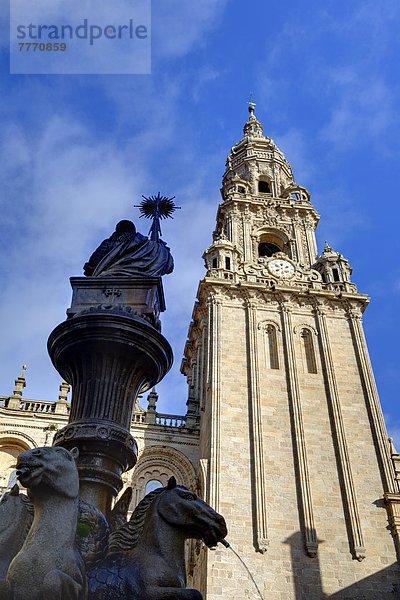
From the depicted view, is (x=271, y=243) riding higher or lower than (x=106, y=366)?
higher

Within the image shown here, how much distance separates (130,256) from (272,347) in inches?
707

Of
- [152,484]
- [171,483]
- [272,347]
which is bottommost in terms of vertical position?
[171,483]

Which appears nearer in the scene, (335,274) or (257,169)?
(335,274)

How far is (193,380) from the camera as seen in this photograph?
1185 inches

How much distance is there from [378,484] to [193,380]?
12.2 meters

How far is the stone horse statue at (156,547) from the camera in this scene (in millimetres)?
3908

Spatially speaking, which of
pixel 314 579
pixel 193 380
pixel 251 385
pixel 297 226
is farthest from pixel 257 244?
pixel 314 579

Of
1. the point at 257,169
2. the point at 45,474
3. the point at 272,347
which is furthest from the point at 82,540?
the point at 257,169

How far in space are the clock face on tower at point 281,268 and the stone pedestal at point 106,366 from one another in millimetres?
21605

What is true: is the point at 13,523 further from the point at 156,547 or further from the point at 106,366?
the point at 106,366

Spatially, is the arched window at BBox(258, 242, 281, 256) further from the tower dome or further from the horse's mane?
the horse's mane

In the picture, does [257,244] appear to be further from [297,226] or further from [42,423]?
[42,423]

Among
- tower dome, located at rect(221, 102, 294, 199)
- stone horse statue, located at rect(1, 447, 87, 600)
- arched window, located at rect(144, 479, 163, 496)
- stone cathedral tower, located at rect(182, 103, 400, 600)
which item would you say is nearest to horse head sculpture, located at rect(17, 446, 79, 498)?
stone horse statue, located at rect(1, 447, 87, 600)

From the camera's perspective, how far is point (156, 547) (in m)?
4.14
